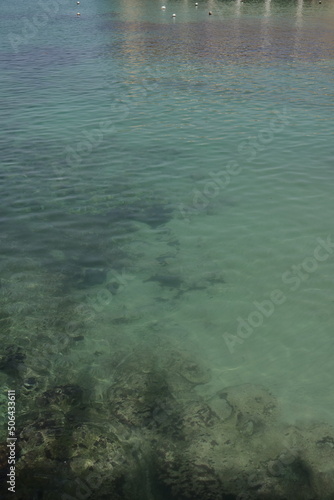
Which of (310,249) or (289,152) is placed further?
(289,152)

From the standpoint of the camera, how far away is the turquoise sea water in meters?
11.8

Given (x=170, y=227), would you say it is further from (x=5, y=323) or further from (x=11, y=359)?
(x=11, y=359)

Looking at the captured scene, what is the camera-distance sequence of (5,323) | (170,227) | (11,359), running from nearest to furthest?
(11,359) → (5,323) → (170,227)

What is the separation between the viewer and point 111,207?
18859 mm

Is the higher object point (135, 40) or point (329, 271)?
point (135, 40)

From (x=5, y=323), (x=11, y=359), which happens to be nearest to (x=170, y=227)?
(x=5, y=323)

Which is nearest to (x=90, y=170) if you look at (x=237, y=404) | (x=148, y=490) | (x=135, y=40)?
(x=237, y=404)

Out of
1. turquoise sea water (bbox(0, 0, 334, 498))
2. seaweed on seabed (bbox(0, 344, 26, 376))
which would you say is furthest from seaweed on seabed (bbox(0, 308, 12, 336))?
seaweed on seabed (bbox(0, 344, 26, 376))

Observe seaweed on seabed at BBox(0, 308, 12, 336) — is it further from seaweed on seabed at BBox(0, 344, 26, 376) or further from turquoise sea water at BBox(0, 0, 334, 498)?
seaweed on seabed at BBox(0, 344, 26, 376)

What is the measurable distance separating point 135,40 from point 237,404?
53.5 meters

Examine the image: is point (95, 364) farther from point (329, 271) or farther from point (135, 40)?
point (135, 40)

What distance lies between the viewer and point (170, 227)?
17484mm

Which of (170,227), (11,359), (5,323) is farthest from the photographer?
(170,227)

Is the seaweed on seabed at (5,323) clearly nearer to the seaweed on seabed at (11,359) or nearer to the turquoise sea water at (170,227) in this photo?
the turquoise sea water at (170,227)
